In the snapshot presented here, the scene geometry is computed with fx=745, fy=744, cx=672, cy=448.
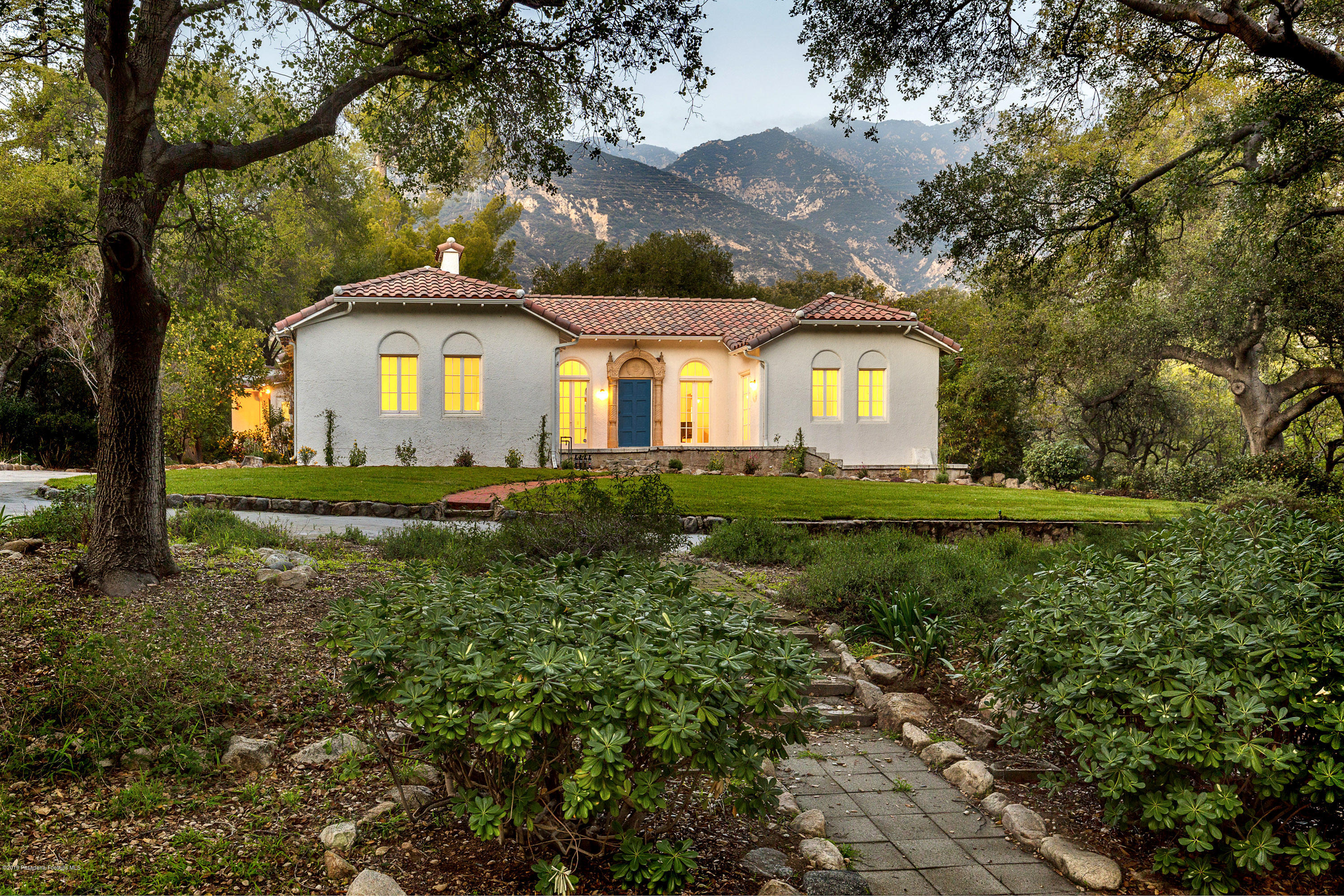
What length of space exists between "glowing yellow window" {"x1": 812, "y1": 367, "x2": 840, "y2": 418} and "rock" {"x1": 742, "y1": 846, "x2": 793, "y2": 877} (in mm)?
18565

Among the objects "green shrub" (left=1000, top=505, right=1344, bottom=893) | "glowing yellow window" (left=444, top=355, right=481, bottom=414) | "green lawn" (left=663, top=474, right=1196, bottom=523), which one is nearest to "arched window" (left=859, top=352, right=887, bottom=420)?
"green lawn" (left=663, top=474, right=1196, bottom=523)

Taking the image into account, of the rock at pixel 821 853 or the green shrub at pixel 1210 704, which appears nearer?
the green shrub at pixel 1210 704

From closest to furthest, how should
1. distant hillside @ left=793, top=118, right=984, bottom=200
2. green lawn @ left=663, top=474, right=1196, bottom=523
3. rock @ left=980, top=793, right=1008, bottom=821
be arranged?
rock @ left=980, top=793, right=1008, bottom=821
green lawn @ left=663, top=474, right=1196, bottom=523
distant hillside @ left=793, top=118, right=984, bottom=200

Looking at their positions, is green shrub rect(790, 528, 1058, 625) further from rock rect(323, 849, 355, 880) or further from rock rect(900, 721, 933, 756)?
rock rect(323, 849, 355, 880)

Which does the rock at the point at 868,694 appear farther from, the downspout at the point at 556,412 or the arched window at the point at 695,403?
the arched window at the point at 695,403

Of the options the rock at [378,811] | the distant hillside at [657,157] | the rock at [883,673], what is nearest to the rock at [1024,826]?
the rock at [883,673]

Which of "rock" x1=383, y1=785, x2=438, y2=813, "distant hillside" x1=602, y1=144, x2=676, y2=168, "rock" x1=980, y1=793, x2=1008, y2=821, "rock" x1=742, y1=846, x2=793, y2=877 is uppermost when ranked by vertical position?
"distant hillside" x1=602, y1=144, x2=676, y2=168

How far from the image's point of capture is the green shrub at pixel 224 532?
765 cm

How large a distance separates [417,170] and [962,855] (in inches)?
333

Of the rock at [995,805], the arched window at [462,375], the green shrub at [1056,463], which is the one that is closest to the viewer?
the rock at [995,805]

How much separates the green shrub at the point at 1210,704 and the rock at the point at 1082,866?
0.58ft

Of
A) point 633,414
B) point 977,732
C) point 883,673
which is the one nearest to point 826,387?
point 633,414

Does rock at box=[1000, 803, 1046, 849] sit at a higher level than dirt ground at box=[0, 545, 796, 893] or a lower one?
lower

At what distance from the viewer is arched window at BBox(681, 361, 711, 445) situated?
22125 mm
